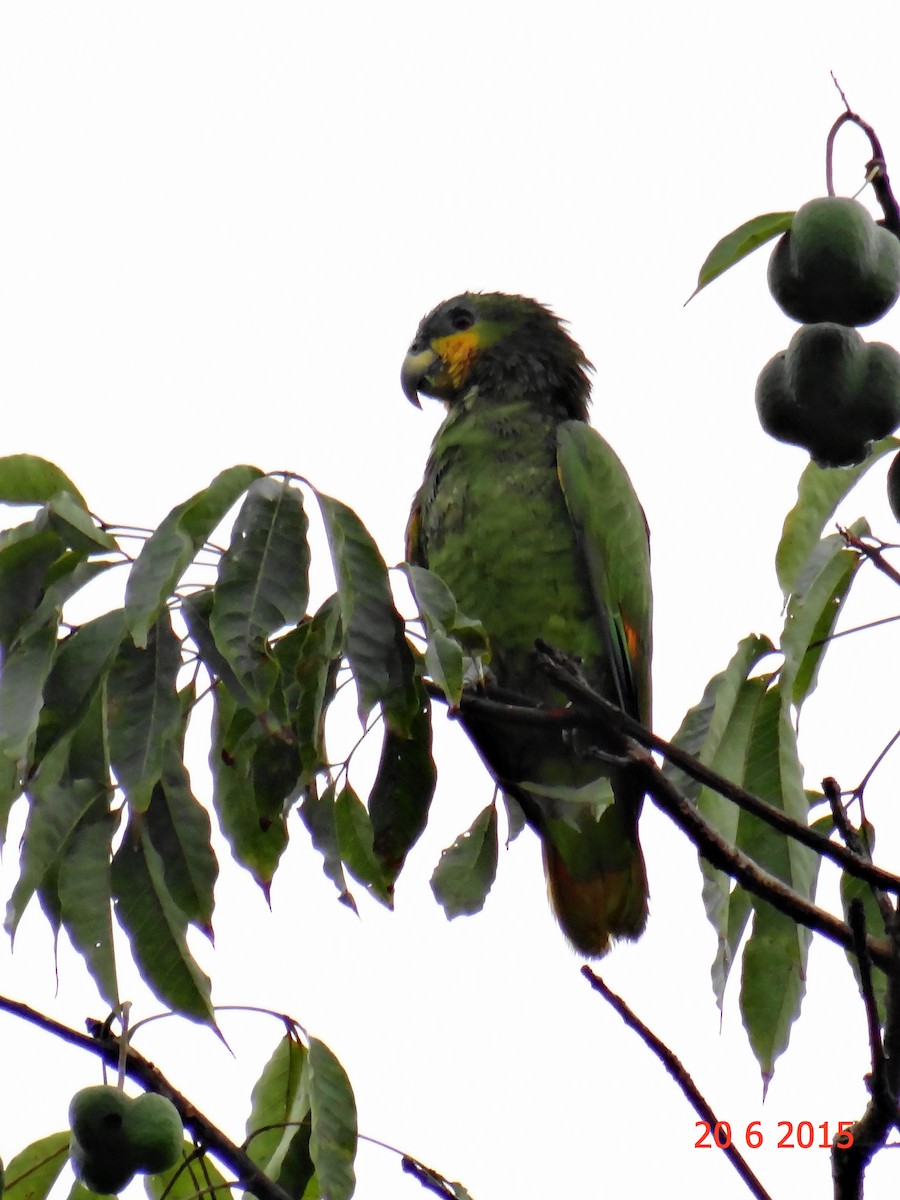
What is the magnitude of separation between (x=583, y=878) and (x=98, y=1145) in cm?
192

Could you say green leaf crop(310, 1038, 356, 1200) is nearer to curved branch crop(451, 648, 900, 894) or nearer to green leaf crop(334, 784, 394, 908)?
green leaf crop(334, 784, 394, 908)

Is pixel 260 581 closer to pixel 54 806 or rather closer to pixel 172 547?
pixel 172 547

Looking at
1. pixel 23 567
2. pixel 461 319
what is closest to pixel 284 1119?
pixel 23 567

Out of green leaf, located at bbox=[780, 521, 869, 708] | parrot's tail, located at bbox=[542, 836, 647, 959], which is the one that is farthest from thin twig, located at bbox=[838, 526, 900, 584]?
parrot's tail, located at bbox=[542, 836, 647, 959]

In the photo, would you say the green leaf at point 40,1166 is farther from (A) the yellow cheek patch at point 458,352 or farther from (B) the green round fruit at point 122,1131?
(A) the yellow cheek patch at point 458,352

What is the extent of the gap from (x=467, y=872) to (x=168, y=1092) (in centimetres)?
68

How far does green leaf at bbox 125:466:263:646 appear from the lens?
159 centimetres

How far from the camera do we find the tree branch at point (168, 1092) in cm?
173

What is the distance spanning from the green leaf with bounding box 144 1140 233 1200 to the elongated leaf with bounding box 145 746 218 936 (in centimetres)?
48

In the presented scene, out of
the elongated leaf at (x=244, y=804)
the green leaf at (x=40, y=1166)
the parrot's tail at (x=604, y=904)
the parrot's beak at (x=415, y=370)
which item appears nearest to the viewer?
the elongated leaf at (x=244, y=804)

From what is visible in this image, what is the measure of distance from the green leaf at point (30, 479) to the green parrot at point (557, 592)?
62.9 inches

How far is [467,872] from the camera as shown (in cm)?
245

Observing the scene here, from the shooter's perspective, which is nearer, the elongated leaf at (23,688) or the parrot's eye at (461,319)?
the elongated leaf at (23,688)

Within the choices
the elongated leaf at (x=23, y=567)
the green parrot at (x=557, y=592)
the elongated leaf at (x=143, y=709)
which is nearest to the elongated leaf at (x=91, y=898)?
the elongated leaf at (x=143, y=709)
